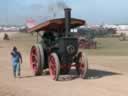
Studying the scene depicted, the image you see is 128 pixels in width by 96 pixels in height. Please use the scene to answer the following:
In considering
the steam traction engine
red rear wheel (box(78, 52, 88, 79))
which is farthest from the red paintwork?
red rear wheel (box(78, 52, 88, 79))

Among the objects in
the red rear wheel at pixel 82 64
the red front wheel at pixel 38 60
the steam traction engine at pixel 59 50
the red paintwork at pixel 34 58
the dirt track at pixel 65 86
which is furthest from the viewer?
the red paintwork at pixel 34 58

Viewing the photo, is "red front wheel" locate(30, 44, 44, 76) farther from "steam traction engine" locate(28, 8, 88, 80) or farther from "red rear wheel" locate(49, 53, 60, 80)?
"red rear wheel" locate(49, 53, 60, 80)

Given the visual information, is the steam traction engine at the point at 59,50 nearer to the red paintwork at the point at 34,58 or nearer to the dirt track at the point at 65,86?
the red paintwork at the point at 34,58

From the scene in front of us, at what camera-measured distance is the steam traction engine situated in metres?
16.1

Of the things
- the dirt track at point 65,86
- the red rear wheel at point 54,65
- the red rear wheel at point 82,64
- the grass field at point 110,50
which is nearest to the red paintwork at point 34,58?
the dirt track at point 65,86

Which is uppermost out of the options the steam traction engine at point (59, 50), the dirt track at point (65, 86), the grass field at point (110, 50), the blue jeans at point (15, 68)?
the steam traction engine at point (59, 50)

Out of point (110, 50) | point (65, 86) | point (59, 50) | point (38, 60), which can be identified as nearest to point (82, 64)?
point (59, 50)

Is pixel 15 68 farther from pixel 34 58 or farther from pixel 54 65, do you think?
pixel 54 65

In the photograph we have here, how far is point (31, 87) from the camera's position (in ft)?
47.9

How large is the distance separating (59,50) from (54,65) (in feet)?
2.08

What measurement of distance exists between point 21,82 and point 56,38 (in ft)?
7.84

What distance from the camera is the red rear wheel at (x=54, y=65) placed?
1578 centimetres

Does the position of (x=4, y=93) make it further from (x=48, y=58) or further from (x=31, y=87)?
(x=48, y=58)

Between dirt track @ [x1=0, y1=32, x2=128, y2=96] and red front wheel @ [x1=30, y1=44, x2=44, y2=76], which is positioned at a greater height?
red front wheel @ [x1=30, y1=44, x2=44, y2=76]
